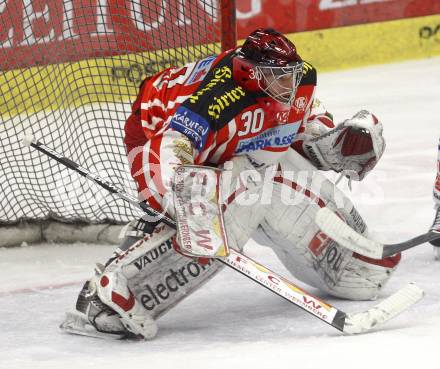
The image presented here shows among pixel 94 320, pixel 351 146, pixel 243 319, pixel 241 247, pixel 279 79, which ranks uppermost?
pixel 279 79

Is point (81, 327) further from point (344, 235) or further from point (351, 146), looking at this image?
point (351, 146)

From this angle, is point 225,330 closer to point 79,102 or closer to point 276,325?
point 276,325

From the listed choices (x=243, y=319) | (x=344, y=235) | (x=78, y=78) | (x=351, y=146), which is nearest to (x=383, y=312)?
(x=344, y=235)

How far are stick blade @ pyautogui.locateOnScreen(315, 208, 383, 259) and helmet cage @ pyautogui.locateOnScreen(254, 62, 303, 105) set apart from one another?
0.38 meters

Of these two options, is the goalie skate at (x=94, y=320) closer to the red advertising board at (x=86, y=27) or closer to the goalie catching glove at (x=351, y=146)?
the goalie catching glove at (x=351, y=146)

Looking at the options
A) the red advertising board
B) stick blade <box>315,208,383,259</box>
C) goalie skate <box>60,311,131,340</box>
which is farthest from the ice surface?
the red advertising board

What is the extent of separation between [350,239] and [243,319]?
38cm

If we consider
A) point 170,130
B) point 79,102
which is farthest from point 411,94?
point 170,130

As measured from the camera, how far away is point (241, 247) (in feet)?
10.3

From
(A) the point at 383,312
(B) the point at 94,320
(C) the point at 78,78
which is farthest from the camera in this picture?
(C) the point at 78,78

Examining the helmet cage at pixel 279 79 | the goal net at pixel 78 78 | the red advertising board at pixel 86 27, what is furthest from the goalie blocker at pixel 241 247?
the red advertising board at pixel 86 27

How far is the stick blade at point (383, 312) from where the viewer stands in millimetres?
2900

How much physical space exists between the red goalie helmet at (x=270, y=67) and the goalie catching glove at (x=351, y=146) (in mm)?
309

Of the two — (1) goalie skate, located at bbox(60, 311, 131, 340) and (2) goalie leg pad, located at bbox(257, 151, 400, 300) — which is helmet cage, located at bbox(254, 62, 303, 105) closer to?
(2) goalie leg pad, located at bbox(257, 151, 400, 300)
